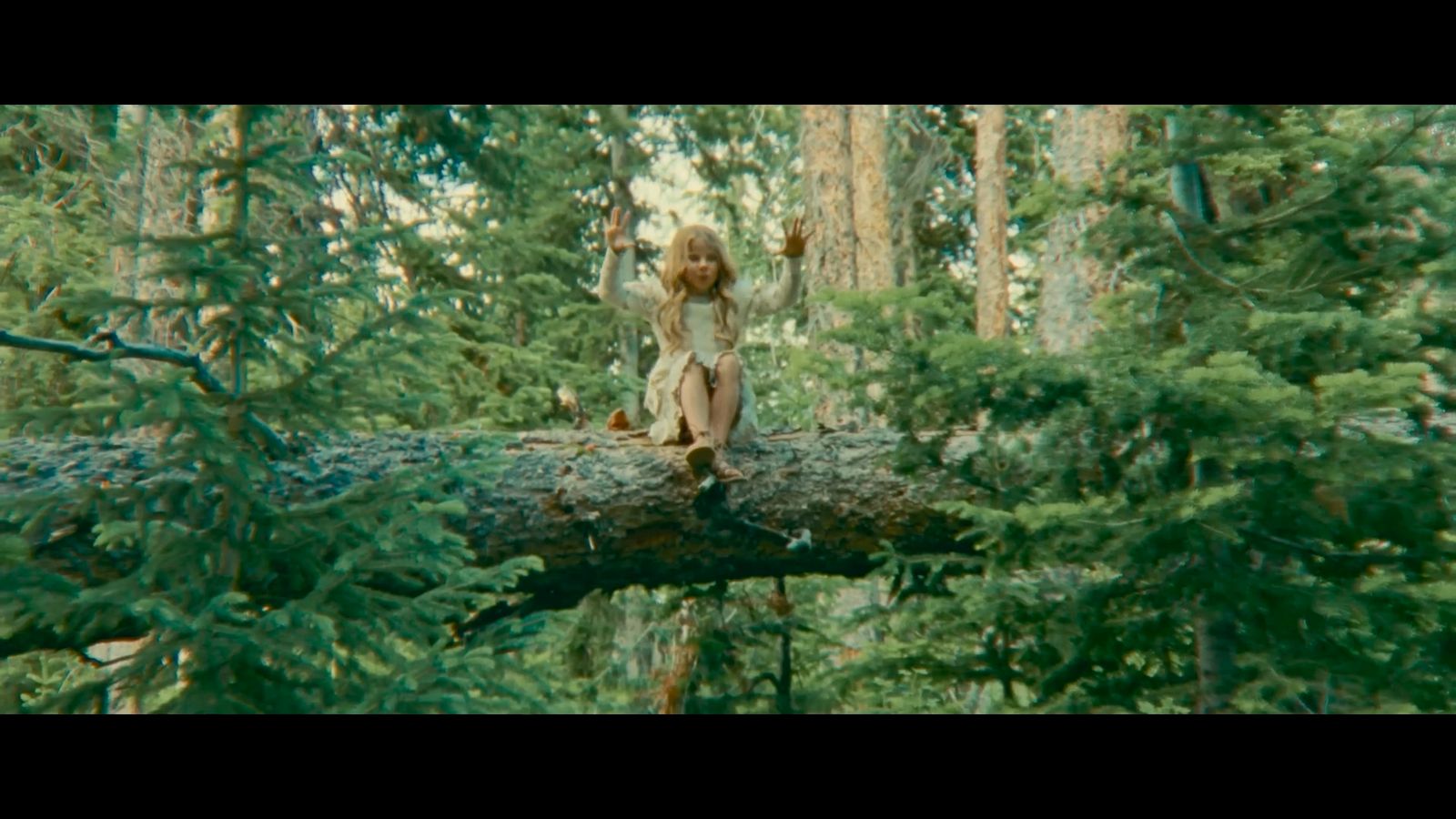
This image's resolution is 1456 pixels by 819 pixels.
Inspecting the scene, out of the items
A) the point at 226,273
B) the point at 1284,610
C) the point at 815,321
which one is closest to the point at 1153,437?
the point at 1284,610

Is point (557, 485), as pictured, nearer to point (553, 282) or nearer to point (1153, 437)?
point (1153, 437)

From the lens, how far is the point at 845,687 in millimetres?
4992

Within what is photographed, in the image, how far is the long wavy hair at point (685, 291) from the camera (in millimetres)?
7152

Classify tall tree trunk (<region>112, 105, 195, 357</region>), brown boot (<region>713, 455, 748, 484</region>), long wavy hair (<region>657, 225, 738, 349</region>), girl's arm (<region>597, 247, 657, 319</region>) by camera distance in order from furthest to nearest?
tall tree trunk (<region>112, 105, 195, 357</region>) → long wavy hair (<region>657, 225, 738, 349</region>) → girl's arm (<region>597, 247, 657, 319</region>) → brown boot (<region>713, 455, 748, 484</region>)

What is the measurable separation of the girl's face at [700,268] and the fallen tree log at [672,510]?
1.16 meters

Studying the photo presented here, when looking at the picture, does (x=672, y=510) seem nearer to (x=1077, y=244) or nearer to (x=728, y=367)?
(x=728, y=367)

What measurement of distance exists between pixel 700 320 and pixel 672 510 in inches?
56.1

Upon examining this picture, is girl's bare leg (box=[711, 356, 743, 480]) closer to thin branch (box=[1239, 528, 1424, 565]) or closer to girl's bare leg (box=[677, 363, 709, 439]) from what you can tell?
girl's bare leg (box=[677, 363, 709, 439])

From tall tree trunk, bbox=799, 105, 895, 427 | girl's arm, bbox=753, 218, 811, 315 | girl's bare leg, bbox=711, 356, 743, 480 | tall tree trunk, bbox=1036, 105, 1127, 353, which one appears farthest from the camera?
tall tree trunk, bbox=799, 105, 895, 427

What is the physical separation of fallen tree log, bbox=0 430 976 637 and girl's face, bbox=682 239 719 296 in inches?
45.6

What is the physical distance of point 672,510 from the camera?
635cm

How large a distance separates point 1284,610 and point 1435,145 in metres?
2.34

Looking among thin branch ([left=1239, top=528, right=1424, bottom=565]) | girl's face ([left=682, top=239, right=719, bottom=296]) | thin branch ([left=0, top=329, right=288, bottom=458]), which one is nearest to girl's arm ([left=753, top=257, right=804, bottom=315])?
girl's face ([left=682, top=239, right=719, bottom=296])

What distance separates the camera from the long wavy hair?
715 centimetres
